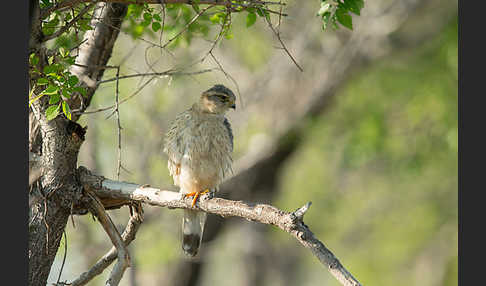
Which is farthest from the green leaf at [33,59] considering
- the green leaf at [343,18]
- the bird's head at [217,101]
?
the bird's head at [217,101]

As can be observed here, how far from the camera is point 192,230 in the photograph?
17.0 feet

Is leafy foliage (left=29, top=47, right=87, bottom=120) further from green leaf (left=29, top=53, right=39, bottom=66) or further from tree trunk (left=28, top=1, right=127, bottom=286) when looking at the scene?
tree trunk (left=28, top=1, right=127, bottom=286)

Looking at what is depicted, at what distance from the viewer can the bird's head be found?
5.27 meters

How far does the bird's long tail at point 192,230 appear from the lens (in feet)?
16.9

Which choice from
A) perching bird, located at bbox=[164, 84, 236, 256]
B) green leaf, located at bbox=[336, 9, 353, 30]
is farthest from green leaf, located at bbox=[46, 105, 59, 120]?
perching bird, located at bbox=[164, 84, 236, 256]

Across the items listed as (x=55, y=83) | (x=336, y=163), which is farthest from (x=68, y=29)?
(x=336, y=163)

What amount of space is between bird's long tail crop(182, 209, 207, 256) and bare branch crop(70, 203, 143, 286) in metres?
1.17

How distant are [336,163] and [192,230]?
366 inches

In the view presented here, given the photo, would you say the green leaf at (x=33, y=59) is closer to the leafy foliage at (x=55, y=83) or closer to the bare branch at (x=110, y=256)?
the leafy foliage at (x=55, y=83)

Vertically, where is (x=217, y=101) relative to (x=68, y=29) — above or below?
above

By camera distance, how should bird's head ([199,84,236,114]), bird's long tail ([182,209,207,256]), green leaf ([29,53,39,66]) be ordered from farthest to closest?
1. bird's head ([199,84,236,114])
2. bird's long tail ([182,209,207,256])
3. green leaf ([29,53,39,66])

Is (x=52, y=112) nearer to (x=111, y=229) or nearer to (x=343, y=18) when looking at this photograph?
(x=111, y=229)

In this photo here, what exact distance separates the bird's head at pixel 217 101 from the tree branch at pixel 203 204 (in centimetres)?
157

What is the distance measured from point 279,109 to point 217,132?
5655mm
